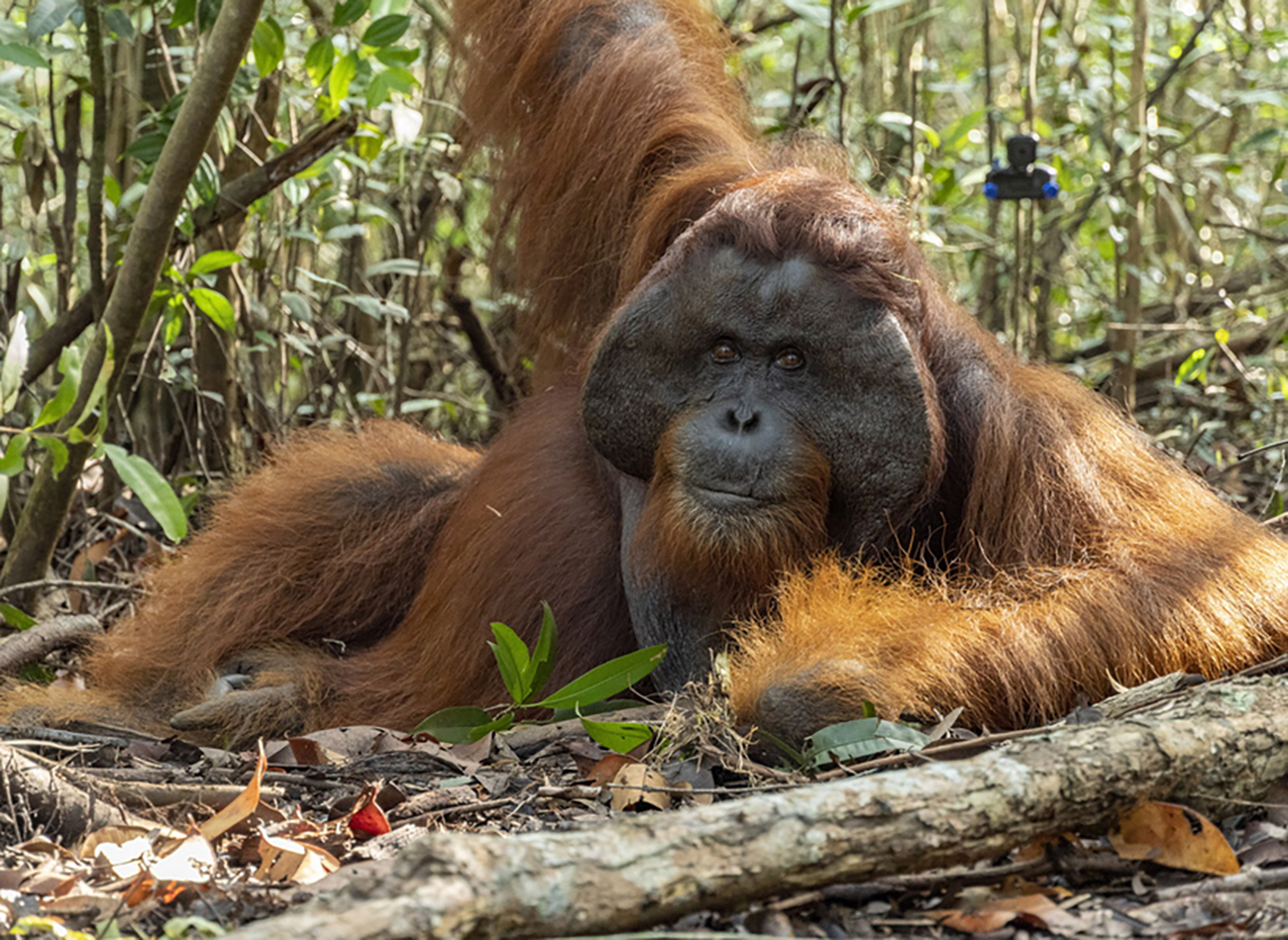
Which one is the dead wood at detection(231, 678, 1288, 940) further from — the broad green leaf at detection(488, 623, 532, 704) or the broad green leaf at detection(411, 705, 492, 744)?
the broad green leaf at detection(411, 705, 492, 744)

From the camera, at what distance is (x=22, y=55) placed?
10.6 ft

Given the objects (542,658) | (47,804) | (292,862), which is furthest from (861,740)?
(47,804)

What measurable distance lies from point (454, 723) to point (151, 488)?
2.63 feet

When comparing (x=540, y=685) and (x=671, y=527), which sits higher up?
(x=671, y=527)

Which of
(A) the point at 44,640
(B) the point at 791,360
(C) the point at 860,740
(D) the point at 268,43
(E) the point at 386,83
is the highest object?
(D) the point at 268,43

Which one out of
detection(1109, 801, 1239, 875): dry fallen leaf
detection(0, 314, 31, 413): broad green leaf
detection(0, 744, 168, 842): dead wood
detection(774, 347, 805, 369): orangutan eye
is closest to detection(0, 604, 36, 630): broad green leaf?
detection(0, 314, 31, 413): broad green leaf

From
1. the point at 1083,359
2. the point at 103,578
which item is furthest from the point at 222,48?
the point at 1083,359

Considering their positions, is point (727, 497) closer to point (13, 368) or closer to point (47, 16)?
point (13, 368)

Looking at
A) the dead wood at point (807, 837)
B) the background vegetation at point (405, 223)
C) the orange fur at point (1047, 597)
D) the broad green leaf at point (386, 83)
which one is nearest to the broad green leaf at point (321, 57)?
the background vegetation at point (405, 223)

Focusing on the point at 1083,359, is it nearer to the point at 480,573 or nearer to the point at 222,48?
the point at 480,573

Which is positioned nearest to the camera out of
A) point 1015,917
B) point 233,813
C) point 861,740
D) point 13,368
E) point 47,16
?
point 1015,917

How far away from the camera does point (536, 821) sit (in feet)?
7.66

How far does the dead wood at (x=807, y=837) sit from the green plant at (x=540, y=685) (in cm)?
97

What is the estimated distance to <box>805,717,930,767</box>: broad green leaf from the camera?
2.34 m
